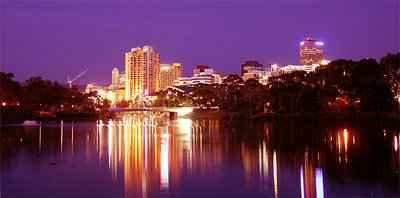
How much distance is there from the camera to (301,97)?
68.6 m

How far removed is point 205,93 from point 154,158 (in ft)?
333

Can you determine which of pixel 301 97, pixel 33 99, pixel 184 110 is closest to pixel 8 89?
pixel 33 99

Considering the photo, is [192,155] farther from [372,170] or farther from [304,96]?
[304,96]

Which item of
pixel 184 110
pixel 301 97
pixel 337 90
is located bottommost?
pixel 184 110

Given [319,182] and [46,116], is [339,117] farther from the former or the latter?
[46,116]

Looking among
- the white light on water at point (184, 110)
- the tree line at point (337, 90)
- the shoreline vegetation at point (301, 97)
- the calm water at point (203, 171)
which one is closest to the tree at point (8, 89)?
the shoreline vegetation at point (301, 97)

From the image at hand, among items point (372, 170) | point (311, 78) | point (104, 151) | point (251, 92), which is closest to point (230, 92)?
point (251, 92)

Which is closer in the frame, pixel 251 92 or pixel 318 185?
pixel 318 185

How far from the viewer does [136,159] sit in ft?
74.5

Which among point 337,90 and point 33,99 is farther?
point 33,99

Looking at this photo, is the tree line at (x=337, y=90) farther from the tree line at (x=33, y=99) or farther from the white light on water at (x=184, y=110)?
the tree line at (x=33, y=99)

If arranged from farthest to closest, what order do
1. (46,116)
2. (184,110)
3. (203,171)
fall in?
(184,110)
(46,116)
(203,171)

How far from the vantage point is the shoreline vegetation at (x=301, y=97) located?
187ft

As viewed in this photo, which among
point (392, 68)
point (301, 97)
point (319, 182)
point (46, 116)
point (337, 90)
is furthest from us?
point (46, 116)
